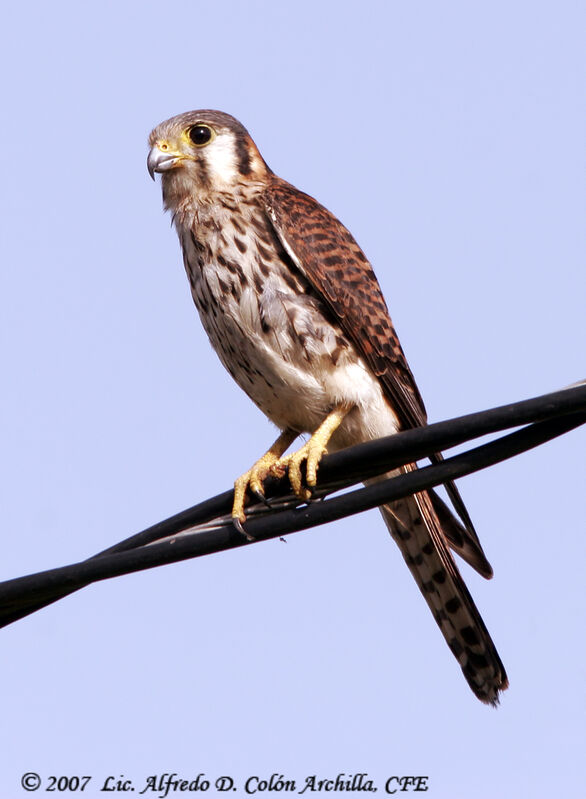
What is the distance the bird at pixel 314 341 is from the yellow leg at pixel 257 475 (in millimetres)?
11

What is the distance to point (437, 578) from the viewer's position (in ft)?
15.5

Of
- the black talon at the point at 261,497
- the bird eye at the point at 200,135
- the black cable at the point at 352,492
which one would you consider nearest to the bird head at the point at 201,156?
the bird eye at the point at 200,135

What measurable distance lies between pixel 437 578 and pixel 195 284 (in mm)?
1602

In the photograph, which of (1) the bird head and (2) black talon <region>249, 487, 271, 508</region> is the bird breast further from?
(2) black talon <region>249, 487, 271, 508</region>

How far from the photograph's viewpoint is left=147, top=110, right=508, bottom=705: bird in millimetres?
4406

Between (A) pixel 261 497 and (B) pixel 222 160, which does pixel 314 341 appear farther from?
(B) pixel 222 160

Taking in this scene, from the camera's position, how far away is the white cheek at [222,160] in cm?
491

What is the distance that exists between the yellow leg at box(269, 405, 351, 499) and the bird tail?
568 mm

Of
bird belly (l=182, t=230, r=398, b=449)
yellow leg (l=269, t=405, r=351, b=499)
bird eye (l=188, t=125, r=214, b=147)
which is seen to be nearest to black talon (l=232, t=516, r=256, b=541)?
yellow leg (l=269, t=405, r=351, b=499)

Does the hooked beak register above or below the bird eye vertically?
below

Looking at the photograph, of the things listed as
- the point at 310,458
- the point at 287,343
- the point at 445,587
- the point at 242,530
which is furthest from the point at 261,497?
the point at 445,587

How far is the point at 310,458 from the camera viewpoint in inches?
151

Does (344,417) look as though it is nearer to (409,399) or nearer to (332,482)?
(409,399)

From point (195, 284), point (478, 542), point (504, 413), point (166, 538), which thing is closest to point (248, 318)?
point (195, 284)
